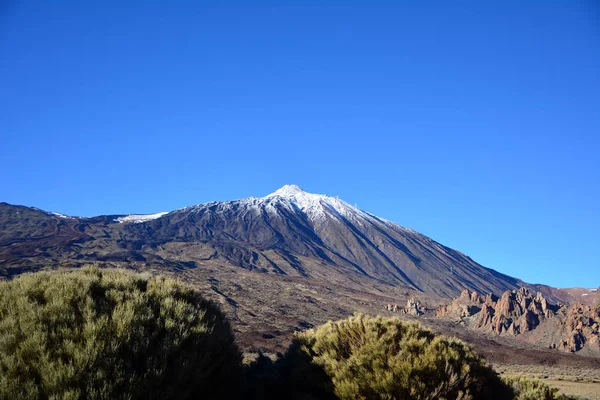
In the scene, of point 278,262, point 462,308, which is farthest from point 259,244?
point 462,308

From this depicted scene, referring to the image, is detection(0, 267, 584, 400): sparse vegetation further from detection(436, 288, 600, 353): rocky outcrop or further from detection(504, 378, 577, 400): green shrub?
detection(436, 288, 600, 353): rocky outcrop

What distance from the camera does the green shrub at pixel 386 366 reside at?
792cm

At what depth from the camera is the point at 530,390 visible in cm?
1155

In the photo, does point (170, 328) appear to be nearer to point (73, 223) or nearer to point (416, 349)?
point (416, 349)

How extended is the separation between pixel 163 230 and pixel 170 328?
471 ft

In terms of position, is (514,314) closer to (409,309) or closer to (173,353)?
(409,309)

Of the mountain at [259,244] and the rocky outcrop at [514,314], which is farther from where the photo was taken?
the mountain at [259,244]

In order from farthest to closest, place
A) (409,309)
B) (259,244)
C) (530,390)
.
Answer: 1. (259,244)
2. (409,309)
3. (530,390)

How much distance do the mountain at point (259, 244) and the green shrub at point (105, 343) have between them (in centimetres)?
6360

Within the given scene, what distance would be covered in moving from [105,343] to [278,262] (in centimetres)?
10127

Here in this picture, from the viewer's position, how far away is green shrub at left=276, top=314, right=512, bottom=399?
7918mm

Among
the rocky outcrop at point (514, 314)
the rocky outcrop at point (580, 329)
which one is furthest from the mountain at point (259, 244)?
the rocky outcrop at point (580, 329)

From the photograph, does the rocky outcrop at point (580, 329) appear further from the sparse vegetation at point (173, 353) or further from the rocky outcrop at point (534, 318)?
the sparse vegetation at point (173, 353)

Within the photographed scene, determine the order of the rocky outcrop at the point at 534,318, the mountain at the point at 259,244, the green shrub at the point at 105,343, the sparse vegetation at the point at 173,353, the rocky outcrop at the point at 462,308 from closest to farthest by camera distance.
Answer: the green shrub at the point at 105,343, the sparse vegetation at the point at 173,353, the rocky outcrop at the point at 534,318, the rocky outcrop at the point at 462,308, the mountain at the point at 259,244
